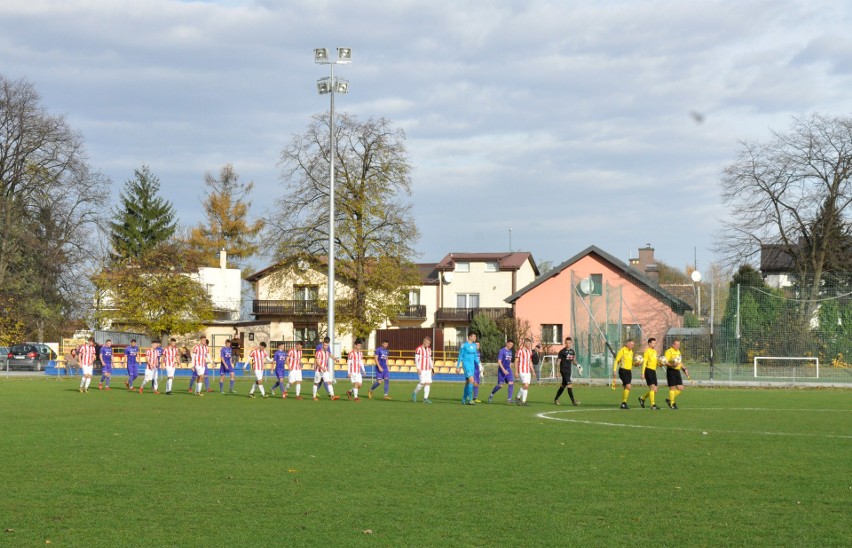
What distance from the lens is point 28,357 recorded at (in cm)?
5684

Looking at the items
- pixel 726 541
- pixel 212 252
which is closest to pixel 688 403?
pixel 726 541

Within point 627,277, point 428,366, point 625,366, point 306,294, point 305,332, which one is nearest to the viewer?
point 625,366

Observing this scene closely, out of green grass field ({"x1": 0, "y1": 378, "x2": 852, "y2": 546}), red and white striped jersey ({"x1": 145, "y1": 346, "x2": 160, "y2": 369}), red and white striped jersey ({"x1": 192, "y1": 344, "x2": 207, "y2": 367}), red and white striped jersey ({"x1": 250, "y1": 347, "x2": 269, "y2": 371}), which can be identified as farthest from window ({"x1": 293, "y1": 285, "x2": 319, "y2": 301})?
green grass field ({"x1": 0, "y1": 378, "x2": 852, "y2": 546})

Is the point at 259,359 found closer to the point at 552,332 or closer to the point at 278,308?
the point at 552,332

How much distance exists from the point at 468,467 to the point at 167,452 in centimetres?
472

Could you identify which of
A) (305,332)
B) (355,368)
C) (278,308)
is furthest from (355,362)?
(278,308)

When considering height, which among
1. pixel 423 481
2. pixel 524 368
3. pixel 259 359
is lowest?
pixel 423 481

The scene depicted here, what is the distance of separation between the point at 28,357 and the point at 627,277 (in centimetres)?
3701

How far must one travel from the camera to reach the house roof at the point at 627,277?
5384cm

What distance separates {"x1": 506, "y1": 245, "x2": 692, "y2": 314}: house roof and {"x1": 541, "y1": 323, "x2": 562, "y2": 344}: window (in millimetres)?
2739

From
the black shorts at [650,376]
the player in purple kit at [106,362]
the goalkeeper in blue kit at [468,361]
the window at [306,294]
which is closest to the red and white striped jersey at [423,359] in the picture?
the goalkeeper in blue kit at [468,361]

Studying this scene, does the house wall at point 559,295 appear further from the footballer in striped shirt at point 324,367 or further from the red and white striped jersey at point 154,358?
the red and white striped jersey at point 154,358

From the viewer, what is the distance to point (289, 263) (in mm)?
57594

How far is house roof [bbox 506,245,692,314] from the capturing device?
53.8 m
